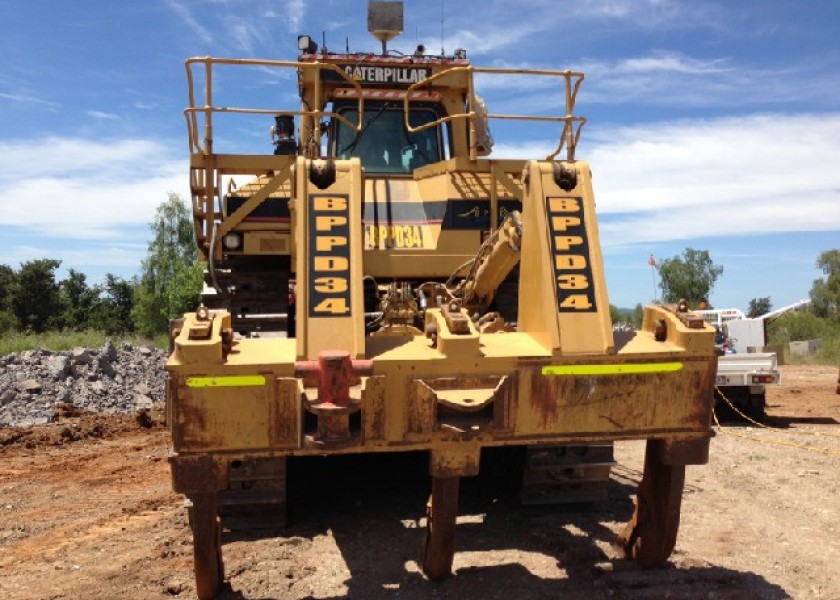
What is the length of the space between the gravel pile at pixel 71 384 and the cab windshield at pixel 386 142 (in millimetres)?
6806

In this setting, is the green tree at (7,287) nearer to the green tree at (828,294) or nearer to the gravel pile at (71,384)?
the gravel pile at (71,384)

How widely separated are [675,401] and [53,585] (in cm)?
357

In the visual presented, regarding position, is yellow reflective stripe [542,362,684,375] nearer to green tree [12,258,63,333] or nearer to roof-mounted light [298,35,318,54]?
roof-mounted light [298,35,318,54]

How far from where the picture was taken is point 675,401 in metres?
3.84

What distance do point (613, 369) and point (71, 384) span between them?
38.0 feet

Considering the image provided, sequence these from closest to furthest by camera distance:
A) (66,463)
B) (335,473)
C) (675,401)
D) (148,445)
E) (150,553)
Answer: (675,401), (150,553), (335,473), (66,463), (148,445)

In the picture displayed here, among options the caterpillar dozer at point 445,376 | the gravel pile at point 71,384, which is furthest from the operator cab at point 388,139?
the gravel pile at point 71,384

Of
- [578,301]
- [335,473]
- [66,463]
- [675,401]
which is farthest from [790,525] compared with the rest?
[66,463]

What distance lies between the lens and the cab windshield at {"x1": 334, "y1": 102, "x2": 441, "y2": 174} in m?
7.51

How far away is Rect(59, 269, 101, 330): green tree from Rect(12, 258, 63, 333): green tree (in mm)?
578

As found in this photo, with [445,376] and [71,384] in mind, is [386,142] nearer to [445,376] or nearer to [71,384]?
[445,376]

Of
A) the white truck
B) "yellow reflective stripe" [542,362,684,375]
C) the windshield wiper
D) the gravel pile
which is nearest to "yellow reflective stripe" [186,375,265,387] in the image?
"yellow reflective stripe" [542,362,684,375]

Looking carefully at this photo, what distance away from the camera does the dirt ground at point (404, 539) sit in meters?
4.32

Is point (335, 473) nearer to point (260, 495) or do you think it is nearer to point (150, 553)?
point (260, 495)
